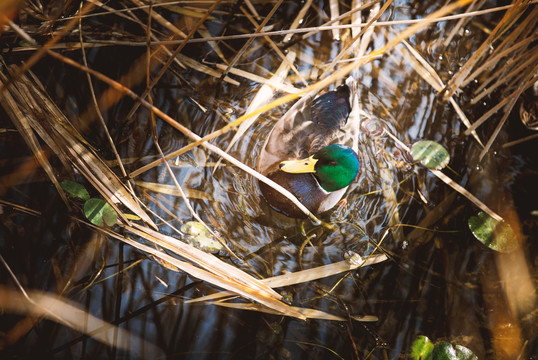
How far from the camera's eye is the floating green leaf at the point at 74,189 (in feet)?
6.04

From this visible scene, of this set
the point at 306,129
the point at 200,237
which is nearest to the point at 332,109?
the point at 306,129

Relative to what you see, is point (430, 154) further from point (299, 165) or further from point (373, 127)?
point (299, 165)

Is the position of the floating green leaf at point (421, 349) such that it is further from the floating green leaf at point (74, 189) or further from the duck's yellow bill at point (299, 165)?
the floating green leaf at point (74, 189)

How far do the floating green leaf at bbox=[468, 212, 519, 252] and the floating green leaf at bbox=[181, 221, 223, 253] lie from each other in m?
1.45

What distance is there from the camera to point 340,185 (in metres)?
2.08

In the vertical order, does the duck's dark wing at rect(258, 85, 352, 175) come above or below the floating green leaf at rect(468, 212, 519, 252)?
above

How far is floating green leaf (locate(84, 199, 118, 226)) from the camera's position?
1.82m

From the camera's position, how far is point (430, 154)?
2393mm

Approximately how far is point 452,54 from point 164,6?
199cm

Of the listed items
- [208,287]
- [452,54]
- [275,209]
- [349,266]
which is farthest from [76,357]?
[452,54]

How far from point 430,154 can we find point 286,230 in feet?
3.34

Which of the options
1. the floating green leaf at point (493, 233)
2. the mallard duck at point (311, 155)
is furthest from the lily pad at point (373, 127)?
the floating green leaf at point (493, 233)

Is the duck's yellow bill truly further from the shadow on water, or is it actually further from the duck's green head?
the shadow on water

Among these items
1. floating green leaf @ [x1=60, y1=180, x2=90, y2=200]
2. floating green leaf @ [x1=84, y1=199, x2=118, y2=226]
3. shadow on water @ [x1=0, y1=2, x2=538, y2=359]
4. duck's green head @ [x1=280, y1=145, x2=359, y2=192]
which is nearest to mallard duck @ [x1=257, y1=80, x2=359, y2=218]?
duck's green head @ [x1=280, y1=145, x2=359, y2=192]
